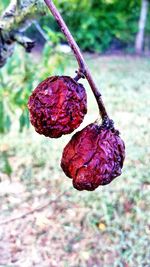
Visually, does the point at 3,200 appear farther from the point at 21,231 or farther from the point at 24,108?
the point at 24,108

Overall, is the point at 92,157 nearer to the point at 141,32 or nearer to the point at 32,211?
the point at 32,211

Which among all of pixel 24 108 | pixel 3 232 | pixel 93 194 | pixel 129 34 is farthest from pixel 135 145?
pixel 129 34

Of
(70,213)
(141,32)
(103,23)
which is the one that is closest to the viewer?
(70,213)

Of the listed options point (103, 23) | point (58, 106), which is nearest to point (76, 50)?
point (58, 106)

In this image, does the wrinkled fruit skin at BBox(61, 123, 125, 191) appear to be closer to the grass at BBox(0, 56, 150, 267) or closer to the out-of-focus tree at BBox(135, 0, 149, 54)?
the grass at BBox(0, 56, 150, 267)

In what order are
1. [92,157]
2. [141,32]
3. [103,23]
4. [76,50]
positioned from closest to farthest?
1. [76,50]
2. [92,157]
3. [141,32]
4. [103,23]

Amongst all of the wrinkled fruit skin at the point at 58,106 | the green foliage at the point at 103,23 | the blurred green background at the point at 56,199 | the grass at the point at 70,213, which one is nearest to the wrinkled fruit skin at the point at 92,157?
the wrinkled fruit skin at the point at 58,106
